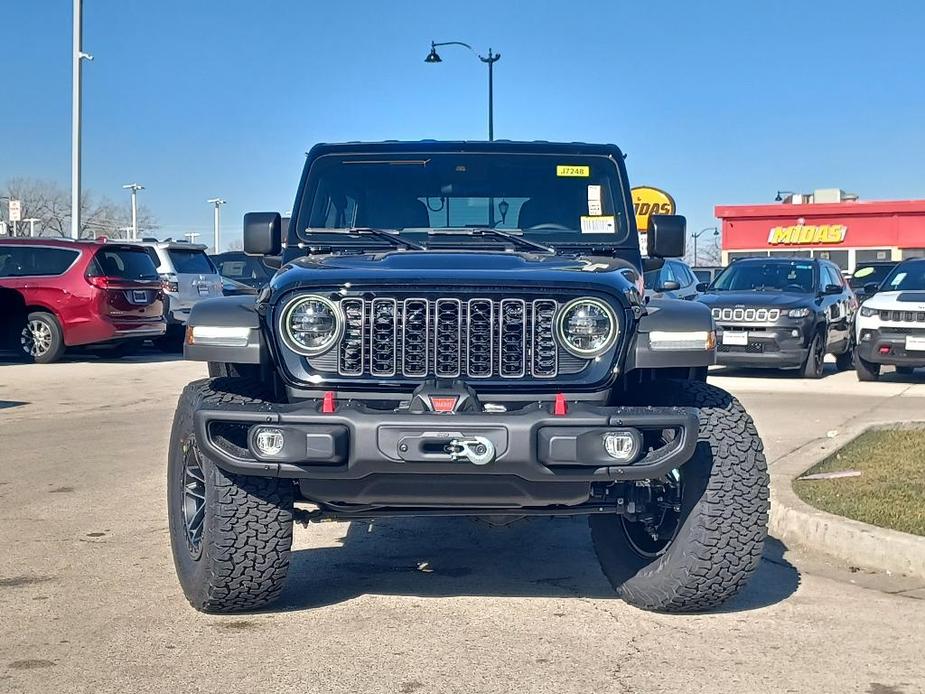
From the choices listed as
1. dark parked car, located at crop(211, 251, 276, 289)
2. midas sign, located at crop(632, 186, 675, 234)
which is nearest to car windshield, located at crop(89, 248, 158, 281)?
dark parked car, located at crop(211, 251, 276, 289)

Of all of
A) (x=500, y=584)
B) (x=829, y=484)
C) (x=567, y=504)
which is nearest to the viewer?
(x=567, y=504)

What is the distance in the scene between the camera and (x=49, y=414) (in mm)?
11734

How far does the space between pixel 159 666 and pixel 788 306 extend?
12.6 m

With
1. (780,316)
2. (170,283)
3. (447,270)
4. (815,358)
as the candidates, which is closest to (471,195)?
(447,270)

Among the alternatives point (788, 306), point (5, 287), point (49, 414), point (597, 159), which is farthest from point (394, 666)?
point (5, 287)

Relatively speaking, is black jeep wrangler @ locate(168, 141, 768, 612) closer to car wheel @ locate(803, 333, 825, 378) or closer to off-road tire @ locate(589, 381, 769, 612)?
off-road tire @ locate(589, 381, 769, 612)

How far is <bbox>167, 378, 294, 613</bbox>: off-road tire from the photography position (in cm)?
452

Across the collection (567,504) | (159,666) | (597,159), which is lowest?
(159,666)

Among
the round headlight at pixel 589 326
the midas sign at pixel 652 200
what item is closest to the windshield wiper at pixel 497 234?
the round headlight at pixel 589 326

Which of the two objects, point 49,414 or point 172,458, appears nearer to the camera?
point 172,458

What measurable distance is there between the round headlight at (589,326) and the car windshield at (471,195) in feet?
4.60

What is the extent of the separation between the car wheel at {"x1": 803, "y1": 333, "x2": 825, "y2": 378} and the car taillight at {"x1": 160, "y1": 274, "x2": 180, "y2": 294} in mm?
9784

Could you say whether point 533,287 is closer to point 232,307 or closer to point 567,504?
point 567,504

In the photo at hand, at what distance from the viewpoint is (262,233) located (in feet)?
19.6
